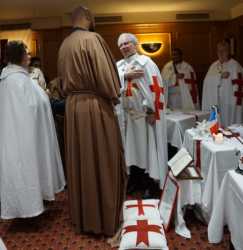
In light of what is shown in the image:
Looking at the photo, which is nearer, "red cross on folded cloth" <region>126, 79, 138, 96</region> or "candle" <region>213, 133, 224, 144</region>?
"candle" <region>213, 133, 224, 144</region>

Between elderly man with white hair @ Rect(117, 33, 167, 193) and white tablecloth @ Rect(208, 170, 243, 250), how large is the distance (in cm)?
121

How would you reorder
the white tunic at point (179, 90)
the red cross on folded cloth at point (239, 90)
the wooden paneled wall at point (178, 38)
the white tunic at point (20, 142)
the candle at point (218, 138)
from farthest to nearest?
the wooden paneled wall at point (178, 38), the white tunic at point (179, 90), the red cross on folded cloth at point (239, 90), the white tunic at point (20, 142), the candle at point (218, 138)

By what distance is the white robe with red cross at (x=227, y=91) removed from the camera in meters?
4.02

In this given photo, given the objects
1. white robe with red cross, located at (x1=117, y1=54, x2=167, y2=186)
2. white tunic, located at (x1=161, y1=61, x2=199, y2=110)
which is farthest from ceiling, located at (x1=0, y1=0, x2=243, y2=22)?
white robe with red cross, located at (x1=117, y1=54, x2=167, y2=186)

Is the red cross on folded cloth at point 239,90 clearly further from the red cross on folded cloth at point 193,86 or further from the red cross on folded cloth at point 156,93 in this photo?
the red cross on folded cloth at point 156,93

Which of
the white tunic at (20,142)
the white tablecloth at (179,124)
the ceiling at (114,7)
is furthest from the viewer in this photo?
the ceiling at (114,7)

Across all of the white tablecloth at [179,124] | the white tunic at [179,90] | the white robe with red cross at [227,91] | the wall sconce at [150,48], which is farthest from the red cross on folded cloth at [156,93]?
A: the wall sconce at [150,48]

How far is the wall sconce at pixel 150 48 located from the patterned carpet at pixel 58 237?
4102 millimetres

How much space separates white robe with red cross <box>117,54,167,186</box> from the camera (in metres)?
3.00

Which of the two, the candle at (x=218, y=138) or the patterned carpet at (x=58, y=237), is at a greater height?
the candle at (x=218, y=138)

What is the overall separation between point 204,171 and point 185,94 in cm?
260

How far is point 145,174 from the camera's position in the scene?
3367mm

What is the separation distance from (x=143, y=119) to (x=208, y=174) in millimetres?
929

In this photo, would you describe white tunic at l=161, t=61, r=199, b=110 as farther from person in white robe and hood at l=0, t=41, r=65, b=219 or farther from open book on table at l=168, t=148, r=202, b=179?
person in white robe and hood at l=0, t=41, r=65, b=219
